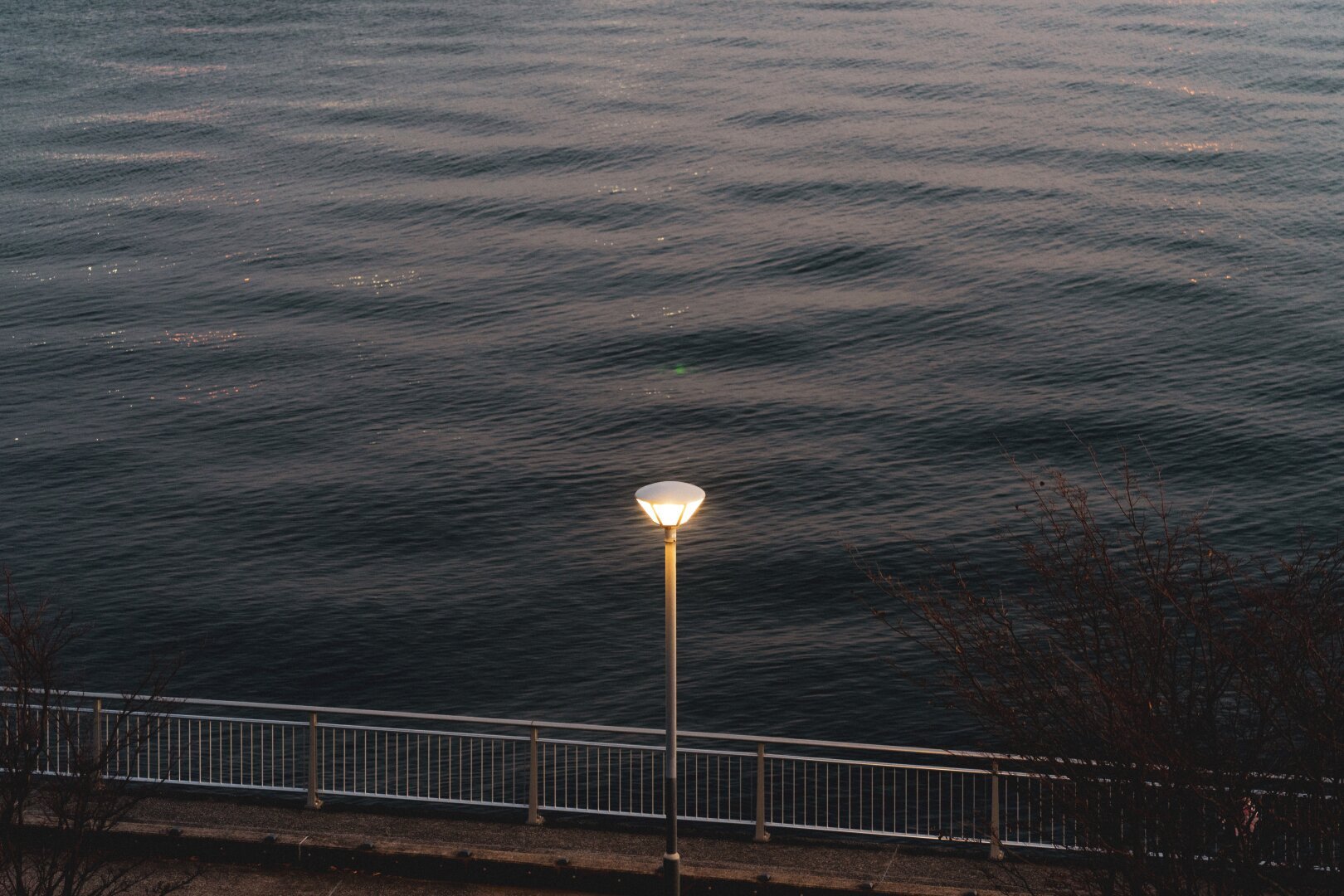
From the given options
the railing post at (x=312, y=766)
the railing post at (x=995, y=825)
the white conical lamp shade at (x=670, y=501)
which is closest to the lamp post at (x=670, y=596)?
the white conical lamp shade at (x=670, y=501)

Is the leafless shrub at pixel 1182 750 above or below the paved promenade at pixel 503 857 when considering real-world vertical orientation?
above

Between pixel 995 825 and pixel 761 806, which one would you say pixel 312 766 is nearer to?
pixel 761 806

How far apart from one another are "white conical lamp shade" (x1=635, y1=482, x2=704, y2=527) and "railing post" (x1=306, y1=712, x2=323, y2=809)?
6.08 metres

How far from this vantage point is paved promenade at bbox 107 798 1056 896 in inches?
704

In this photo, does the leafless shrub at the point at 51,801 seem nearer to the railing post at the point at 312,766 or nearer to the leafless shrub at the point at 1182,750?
the railing post at the point at 312,766

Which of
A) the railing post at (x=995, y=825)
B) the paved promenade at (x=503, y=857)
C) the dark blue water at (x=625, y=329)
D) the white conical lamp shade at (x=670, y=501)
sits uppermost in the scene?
the white conical lamp shade at (x=670, y=501)

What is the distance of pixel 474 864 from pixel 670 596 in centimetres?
434

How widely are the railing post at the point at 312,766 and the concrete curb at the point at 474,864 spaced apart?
1089mm

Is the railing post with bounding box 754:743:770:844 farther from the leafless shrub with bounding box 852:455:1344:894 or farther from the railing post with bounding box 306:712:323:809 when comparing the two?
the railing post with bounding box 306:712:323:809

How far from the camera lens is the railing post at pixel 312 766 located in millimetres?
19750

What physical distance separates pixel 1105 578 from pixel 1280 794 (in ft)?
10.6

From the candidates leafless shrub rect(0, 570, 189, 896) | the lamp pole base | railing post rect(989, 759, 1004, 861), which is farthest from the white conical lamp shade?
leafless shrub rect(0, 570, 189, 896)

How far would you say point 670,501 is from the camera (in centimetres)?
1633

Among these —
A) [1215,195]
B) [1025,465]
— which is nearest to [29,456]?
[1025,465]
